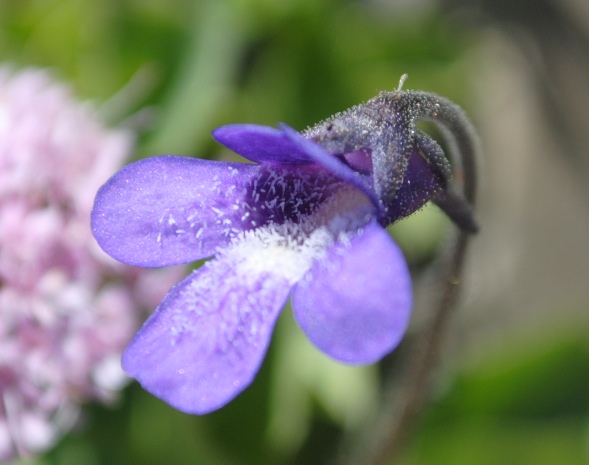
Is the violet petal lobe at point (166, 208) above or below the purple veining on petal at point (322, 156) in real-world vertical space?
below

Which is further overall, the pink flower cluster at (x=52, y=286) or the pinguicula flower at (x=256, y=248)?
the pink flower cluster at (x=52, y=286)

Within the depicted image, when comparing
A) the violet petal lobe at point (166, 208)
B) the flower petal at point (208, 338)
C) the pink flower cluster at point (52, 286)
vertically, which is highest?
the violet petal lobe at point (166, 208)

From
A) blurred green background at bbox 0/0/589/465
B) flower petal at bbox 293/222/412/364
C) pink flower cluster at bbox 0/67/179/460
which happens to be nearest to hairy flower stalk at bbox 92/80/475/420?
flower petal at bbox 293/222/412/364

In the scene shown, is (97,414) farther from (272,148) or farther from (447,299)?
(272,148)

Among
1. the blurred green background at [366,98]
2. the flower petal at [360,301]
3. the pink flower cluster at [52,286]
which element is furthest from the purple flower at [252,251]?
the blurred green background at [366,98]

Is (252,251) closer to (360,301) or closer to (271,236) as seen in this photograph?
(271,236)

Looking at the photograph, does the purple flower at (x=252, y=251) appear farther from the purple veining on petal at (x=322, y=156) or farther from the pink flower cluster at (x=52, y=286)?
the pink flower cluster at (x=52, y=286)

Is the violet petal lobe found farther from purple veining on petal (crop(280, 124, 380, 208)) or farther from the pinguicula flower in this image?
purple veining on petal (crop(280, 124, 380, 208))
